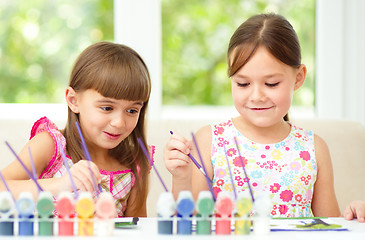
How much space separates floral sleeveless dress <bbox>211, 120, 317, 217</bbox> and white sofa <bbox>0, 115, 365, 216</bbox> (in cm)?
37

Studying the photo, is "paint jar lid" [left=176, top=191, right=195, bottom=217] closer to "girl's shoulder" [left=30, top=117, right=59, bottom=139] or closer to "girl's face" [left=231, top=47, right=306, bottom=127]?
"girl's face" [left=231, top=47, right=306, bottom=127]

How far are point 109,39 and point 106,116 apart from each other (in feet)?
4.02

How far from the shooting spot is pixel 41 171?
174 cm

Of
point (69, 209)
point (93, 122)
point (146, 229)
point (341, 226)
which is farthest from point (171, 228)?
point (93, 122)

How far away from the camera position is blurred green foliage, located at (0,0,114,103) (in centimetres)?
278

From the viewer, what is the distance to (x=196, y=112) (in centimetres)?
295

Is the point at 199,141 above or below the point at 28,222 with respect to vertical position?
above

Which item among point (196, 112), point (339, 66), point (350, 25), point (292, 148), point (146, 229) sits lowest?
point (146, 229)

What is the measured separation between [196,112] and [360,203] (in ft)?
5.39

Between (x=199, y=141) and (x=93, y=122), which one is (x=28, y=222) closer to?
(x=93, y=122)

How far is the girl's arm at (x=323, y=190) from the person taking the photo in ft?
5.70

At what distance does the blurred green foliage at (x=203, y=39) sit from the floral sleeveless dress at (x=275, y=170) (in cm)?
113

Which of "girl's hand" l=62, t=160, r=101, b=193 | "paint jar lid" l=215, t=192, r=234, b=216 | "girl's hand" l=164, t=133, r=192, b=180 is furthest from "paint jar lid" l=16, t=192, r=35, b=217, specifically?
"girl's hand" l=164, t=133, r=192, b=180

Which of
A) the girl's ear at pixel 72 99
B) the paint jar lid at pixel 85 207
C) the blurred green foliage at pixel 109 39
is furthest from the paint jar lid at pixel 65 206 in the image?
the blurred green foliage at pixel 109 39
